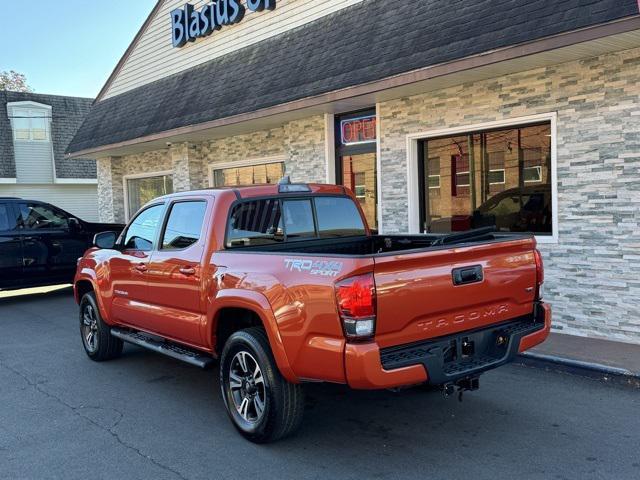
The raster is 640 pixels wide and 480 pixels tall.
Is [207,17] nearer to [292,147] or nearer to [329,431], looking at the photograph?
[292,147]

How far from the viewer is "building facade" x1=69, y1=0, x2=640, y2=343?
6.77 m

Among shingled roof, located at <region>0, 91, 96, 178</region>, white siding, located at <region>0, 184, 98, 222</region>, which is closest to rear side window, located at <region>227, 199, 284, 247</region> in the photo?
shingled roof, located at <region>0, 91, 96, 178</region>

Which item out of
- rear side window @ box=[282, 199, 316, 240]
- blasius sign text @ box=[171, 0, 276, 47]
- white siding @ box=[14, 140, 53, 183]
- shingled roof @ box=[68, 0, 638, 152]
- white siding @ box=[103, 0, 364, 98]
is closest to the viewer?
rear side window @ box=[282, 199, 316, 240]

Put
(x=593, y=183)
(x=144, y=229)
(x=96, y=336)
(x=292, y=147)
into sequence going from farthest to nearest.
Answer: (x=292, y=147)
(x=593, y=183)
(x=96, y=336)
(x=144, y=229)

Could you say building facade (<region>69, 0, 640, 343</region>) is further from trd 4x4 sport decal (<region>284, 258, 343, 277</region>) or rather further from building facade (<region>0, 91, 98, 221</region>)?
A: building facade (<region>0, 91, 98, 221</region>)

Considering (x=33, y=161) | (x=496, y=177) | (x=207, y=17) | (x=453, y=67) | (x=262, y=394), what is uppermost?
(x=207, y=17)

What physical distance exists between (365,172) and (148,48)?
8414mm

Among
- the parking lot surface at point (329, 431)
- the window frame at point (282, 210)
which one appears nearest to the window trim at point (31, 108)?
the parking lot surface at point (329, 431)

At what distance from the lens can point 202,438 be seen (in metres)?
4.57

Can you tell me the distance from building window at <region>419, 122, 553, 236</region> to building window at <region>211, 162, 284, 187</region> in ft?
13.8

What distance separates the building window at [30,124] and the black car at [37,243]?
51.8 ft

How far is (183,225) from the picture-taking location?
17.8 feet

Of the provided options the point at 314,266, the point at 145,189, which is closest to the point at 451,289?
the point at 314,266

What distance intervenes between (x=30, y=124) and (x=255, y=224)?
24118 millimetres
